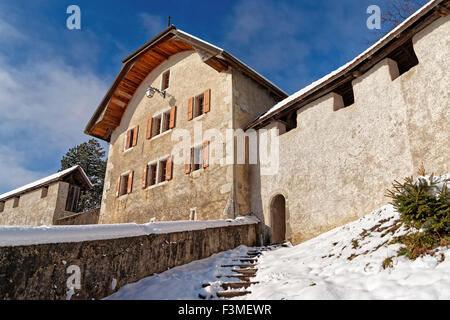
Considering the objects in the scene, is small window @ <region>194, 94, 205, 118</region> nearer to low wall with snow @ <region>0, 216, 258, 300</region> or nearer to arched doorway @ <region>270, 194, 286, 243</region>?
arched doorway @ <region>270, 194, 286, 243</region>

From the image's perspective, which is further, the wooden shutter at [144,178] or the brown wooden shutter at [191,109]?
the wooden shutter at [144,178]

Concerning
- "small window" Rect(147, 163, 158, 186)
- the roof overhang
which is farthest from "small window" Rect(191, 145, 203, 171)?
the roof overhang

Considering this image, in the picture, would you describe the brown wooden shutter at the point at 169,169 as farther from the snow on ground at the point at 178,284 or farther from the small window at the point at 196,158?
the snow on ground at the point at 178,284

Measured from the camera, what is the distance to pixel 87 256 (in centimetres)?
500

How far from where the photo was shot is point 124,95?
16.5m

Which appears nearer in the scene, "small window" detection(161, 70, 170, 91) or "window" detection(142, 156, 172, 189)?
"window" detection(142, 156, 172, 189)

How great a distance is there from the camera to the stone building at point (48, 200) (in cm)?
1780

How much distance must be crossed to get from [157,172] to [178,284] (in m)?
8.40

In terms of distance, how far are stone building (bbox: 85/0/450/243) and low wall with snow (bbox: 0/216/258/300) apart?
12.1ft

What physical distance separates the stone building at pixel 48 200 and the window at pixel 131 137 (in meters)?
4.88

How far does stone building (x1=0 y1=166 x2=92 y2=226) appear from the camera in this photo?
17.8 m

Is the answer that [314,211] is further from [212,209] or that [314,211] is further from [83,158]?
[83,158]

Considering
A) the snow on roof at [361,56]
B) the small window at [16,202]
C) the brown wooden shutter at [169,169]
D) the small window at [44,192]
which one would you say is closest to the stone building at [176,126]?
the brown wooden shutter at [169,169]

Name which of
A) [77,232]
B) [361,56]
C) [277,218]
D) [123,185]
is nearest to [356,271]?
[77,232]
